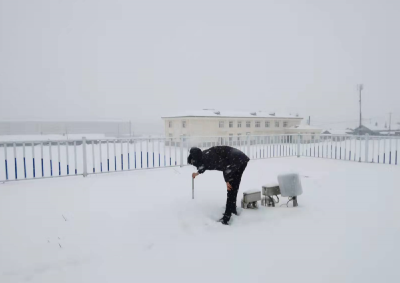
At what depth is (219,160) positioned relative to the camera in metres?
3.74

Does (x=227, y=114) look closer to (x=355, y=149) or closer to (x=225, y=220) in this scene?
(x=355, y=149)

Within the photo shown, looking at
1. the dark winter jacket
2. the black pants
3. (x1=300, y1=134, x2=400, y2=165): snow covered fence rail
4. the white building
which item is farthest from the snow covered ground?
the white building

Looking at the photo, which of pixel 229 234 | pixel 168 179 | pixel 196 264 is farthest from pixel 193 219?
pixel 168 179

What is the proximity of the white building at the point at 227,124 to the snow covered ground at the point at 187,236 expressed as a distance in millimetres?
21391

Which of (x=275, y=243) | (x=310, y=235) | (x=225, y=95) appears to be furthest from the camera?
(x=225, y=95)

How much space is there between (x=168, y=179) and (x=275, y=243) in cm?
376

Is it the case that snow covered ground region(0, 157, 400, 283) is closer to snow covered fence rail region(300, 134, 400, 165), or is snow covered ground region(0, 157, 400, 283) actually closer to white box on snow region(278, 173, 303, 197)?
white box on snow region(278, 173, 303, 197)

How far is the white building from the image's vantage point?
30016mm

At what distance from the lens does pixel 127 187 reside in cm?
549

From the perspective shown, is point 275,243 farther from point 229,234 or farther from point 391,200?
point 391,200

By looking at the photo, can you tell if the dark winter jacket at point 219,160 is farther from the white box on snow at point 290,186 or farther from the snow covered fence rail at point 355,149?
the snow covered fence rail at point 355,149

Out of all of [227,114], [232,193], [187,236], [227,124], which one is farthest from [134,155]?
[227,114]

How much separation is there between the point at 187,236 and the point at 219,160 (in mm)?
1215

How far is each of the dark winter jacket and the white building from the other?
72.9ft
